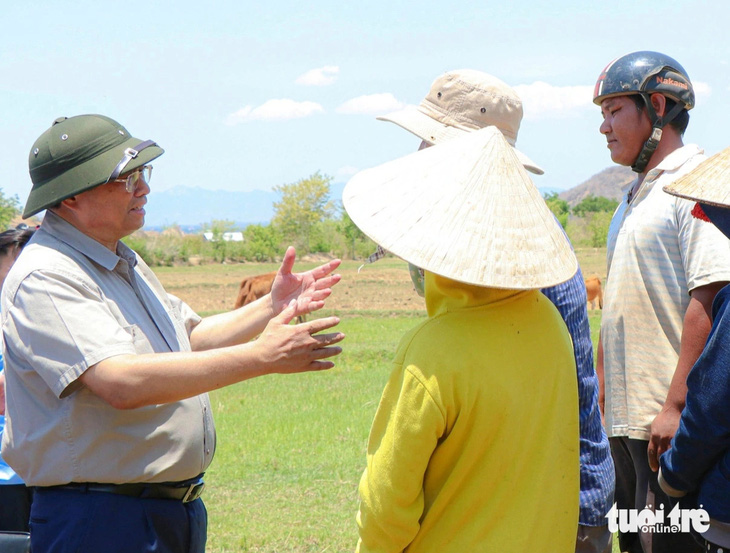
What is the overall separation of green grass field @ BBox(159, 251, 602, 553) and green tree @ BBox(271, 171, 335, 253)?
185 ft

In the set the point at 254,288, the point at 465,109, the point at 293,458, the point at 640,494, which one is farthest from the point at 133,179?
the point at 254,288

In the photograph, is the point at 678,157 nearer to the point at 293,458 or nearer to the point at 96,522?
the point at 96,522

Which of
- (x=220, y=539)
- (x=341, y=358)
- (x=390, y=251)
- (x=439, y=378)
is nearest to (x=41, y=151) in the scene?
(x=390, y=251)

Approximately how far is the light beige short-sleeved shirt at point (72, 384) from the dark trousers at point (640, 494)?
5.67 ft

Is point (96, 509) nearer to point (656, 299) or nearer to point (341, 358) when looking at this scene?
point (656, 299)

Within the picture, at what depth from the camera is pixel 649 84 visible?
132 inches

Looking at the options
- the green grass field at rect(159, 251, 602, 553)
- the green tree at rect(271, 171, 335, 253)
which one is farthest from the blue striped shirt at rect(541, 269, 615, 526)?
the green tree at rect(271, 171, 335, 253)

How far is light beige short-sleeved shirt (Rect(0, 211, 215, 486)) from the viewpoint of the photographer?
8.12 ft

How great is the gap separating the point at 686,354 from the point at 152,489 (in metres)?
1.93

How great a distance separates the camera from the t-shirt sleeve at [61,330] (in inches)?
96.3

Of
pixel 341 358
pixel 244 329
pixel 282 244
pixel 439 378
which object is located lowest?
pixel 282 244

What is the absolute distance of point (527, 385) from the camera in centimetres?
195

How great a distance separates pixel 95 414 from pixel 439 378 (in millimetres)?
1247

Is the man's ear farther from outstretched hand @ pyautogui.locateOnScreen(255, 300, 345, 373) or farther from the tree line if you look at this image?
the tree line
